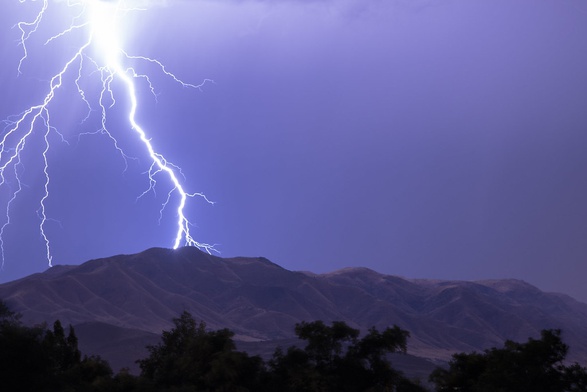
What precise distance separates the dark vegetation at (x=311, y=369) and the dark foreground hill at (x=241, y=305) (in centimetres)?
5595

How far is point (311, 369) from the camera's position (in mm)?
30516

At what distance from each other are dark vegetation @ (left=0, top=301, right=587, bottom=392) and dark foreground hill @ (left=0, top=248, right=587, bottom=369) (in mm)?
55946

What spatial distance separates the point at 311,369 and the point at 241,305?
9831 centimetres

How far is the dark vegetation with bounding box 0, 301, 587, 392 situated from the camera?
2653cm

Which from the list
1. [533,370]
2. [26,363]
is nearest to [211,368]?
[26,363]

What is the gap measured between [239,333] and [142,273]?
32.9m

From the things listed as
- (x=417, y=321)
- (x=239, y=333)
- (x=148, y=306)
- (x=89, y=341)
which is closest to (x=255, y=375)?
(x=89, y=341)

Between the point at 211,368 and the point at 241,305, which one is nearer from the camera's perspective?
the point at 211,368

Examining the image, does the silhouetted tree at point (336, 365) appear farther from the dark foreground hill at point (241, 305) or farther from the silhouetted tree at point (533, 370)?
the dark foreground hill at point (241, 305)

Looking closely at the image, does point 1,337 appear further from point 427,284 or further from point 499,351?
point 427,284

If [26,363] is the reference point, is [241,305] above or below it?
above

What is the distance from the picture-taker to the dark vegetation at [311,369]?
26.5 metres

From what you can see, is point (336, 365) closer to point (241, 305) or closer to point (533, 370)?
point (533, 370)

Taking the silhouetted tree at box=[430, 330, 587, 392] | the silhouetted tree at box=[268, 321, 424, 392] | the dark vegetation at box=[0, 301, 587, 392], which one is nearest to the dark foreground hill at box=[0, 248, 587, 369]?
the dark vegetation at box=[0, 301, 587, 392]
